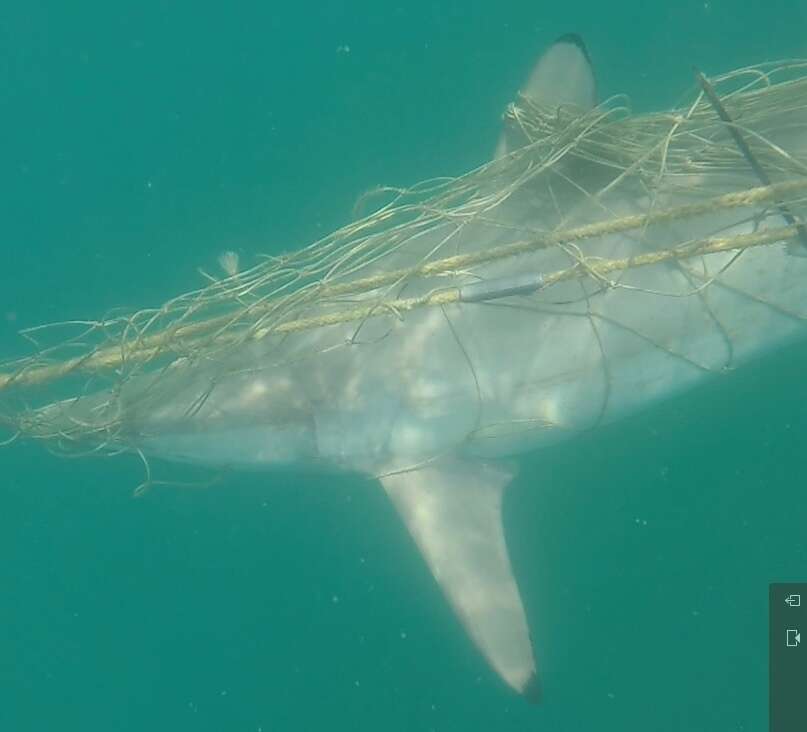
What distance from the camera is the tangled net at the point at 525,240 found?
4.50 meters

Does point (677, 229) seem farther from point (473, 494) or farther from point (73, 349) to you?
point (73, 349)

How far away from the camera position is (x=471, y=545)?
18.4 ft

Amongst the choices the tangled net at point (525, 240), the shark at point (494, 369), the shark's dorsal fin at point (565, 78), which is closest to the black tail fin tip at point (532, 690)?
the shark at point (494, 369)

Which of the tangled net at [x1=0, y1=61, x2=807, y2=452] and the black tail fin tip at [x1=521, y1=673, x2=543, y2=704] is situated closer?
the tangled net at [x1=0, y1=61, x2=807, y2=452]

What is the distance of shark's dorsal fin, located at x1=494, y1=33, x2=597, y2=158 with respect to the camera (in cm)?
542

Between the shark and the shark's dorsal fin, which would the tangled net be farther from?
the shark's dorsal fin

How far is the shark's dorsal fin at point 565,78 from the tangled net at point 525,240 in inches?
7.4

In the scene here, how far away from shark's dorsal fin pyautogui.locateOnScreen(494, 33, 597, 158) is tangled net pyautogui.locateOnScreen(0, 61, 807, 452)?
0.61 feet

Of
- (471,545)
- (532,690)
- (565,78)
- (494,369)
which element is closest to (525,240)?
(494,369)

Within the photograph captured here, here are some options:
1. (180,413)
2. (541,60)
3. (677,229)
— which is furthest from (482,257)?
(180,413)

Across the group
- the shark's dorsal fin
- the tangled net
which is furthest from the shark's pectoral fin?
the shark's dorsal fin

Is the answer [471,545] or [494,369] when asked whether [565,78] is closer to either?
[494,369]

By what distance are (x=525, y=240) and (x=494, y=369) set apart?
3.01 feet

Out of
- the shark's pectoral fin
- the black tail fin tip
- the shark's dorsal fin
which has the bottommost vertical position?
the black tail fin tip
